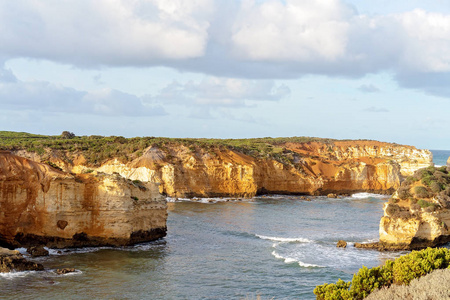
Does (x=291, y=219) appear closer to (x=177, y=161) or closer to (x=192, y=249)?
(x=192, y=249)

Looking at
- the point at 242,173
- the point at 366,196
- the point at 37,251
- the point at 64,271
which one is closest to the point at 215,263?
the point at 64,271

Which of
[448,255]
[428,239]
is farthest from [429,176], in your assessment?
[448,255]

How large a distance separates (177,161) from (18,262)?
45.5 meters

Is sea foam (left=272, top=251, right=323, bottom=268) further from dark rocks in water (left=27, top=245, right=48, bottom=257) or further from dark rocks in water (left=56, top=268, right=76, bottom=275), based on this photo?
dark rocks in water (left=27, top=245, right=48, bottom=257)

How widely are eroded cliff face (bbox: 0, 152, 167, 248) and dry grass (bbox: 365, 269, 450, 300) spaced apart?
19307mm

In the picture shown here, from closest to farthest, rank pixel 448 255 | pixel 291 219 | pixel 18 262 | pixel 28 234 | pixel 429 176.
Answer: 1. pixel 448 255
2. pixel 18 262
3. pixel 28 234
4. pixel 429 176
5. pixel 291 219

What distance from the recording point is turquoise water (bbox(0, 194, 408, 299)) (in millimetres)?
23766

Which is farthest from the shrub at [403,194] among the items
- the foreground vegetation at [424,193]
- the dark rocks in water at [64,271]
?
the dark rocks in water at [64,271]

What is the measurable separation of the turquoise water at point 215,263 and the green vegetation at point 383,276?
5.55 metres

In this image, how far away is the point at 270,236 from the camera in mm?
39875

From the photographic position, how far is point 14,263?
999 inches

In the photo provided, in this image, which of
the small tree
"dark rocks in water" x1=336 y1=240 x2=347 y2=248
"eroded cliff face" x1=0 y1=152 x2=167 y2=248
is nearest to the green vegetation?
"dark rocks in water" x1=336 y1=240 x2=347 y2=248

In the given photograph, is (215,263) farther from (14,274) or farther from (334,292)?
(334,292)

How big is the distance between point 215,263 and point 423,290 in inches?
636
